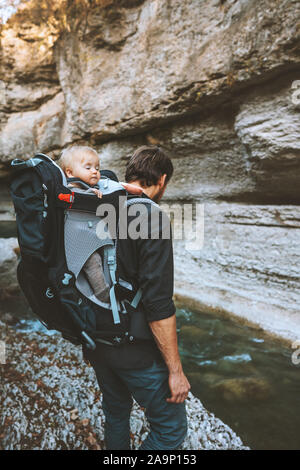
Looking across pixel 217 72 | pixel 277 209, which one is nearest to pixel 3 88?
pixel 217 72

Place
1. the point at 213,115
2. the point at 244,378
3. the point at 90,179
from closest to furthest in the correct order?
1. the point at 90,179
2. the point at 244,378
3. the point at 213,115

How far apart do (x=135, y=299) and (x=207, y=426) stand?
1.94 meters

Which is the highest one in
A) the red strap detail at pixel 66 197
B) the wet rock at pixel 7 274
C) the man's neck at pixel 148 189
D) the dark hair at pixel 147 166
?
the dark hair at pixel 147 166

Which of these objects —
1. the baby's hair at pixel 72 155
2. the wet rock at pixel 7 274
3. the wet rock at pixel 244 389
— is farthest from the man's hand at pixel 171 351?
the wet rock at pixel 7 274

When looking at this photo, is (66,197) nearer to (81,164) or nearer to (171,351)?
(81,164)

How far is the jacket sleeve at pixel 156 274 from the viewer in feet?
4.87

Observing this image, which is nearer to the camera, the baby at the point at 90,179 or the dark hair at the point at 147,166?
the baby at the point at 90,179

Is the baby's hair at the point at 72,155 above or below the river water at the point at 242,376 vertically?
above

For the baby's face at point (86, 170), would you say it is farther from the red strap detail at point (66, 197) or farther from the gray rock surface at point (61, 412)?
the gray rock surface at point (61, 412)

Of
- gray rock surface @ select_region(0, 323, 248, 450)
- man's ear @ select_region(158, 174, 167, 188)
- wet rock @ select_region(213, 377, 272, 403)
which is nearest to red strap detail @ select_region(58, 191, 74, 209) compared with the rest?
man's ear @ select_region(158, 174, 167, 188)

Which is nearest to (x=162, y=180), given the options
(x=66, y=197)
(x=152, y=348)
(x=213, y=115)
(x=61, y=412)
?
(x=66, y=197)

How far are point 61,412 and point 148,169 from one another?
2.63 metres

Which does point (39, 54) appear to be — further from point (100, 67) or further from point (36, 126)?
point (100, 67)

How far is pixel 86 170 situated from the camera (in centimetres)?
178
